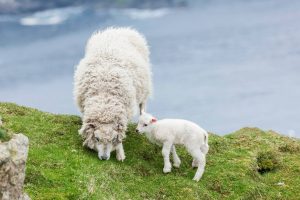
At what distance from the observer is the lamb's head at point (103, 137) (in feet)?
59.8

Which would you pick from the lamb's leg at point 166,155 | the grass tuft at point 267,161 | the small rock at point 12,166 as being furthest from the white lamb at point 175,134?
the small rock at point 12,166

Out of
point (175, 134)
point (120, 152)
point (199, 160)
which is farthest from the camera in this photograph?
point (120, 152)

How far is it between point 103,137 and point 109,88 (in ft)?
6.05

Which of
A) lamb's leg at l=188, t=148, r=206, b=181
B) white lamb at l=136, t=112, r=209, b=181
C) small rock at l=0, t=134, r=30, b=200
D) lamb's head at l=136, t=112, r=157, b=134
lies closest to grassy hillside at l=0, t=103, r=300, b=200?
lamb's leg at l=188, t=148, r=206, b=181

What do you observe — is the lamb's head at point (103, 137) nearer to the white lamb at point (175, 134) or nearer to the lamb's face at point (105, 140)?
the lamb's face at point (105, 140)

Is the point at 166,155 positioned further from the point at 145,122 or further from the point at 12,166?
the point at 12,166

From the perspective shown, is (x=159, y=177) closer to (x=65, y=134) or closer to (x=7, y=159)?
(x=65, y=134)

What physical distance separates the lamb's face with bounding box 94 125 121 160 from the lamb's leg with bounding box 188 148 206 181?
8.12 feet

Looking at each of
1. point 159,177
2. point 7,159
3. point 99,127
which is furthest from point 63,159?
point 7,159

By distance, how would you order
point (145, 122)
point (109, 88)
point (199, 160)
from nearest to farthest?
point (145, 122) < point (199, 160) < point (109, 88)

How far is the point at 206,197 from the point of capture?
18.2 m

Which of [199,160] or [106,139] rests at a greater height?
[106,139]

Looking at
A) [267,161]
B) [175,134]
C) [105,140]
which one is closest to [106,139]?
[105,140]

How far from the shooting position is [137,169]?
1898 centimetres
